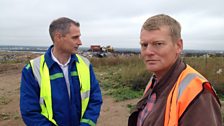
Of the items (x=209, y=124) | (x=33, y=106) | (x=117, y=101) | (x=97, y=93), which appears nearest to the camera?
(x=209, y=124)

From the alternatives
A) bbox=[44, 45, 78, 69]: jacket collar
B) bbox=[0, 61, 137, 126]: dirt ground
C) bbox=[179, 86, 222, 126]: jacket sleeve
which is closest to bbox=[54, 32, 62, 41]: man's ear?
bbox=[44, 45, 78, 69]: jacket collar

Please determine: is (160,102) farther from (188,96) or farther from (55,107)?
(55,107)

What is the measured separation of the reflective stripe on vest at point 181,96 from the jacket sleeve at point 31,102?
1.93 meters

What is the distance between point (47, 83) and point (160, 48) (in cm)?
177

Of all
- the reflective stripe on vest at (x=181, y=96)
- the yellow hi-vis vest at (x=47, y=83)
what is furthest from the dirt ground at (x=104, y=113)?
the reflective stripe on vest at (x=181, y=96)

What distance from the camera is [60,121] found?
11.9 ft

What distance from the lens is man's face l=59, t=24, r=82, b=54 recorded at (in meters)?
3.62

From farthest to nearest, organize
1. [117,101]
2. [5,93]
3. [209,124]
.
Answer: [5,93]
[117,101]
[209,124]

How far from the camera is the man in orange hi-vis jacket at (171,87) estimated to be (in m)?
1.83

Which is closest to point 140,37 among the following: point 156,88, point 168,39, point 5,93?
point 168,39

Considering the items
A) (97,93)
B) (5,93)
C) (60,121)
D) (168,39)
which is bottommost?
(5,93)

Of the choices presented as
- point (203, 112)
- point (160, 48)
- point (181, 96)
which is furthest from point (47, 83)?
point (203, 112)

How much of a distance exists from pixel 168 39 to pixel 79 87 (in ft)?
5.85

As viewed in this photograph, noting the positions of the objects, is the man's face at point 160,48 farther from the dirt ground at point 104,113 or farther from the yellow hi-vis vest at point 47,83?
the dirt ground at point 104,113
